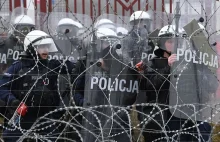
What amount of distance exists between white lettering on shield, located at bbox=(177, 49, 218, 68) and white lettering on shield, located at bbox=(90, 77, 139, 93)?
0.51m

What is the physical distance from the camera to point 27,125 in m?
5.34

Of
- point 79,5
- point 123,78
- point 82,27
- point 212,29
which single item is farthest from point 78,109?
point 79,5

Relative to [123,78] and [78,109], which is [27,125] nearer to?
[78,109]

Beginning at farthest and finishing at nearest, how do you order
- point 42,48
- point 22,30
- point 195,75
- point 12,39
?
1. point 22,30
2. point 12,39
3. point 42,48
4. point 195,75

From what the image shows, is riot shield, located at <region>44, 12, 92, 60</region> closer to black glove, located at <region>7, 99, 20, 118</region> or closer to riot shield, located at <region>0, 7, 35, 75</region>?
riot shield, located at <region>0, 7, 35, 75</region>

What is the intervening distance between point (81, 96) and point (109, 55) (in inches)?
19.1

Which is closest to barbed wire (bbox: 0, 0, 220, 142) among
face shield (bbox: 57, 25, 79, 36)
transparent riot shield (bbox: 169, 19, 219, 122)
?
transparent riot shield (bbox: 169, 19, 219, 122)

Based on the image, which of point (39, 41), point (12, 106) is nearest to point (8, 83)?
point (12, 106)

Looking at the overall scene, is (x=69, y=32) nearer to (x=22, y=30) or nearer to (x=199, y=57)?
(x=22, y=30)

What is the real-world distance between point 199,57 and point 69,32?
1.41 metres

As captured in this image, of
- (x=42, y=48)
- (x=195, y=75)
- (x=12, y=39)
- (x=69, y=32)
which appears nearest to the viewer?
(x=195, y=75)

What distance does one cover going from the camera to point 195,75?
5.32 m

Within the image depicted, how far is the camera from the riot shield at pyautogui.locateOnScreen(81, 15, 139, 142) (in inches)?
206

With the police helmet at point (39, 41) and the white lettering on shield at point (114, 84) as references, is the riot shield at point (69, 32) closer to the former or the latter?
the police helmet at point (39, 41)
